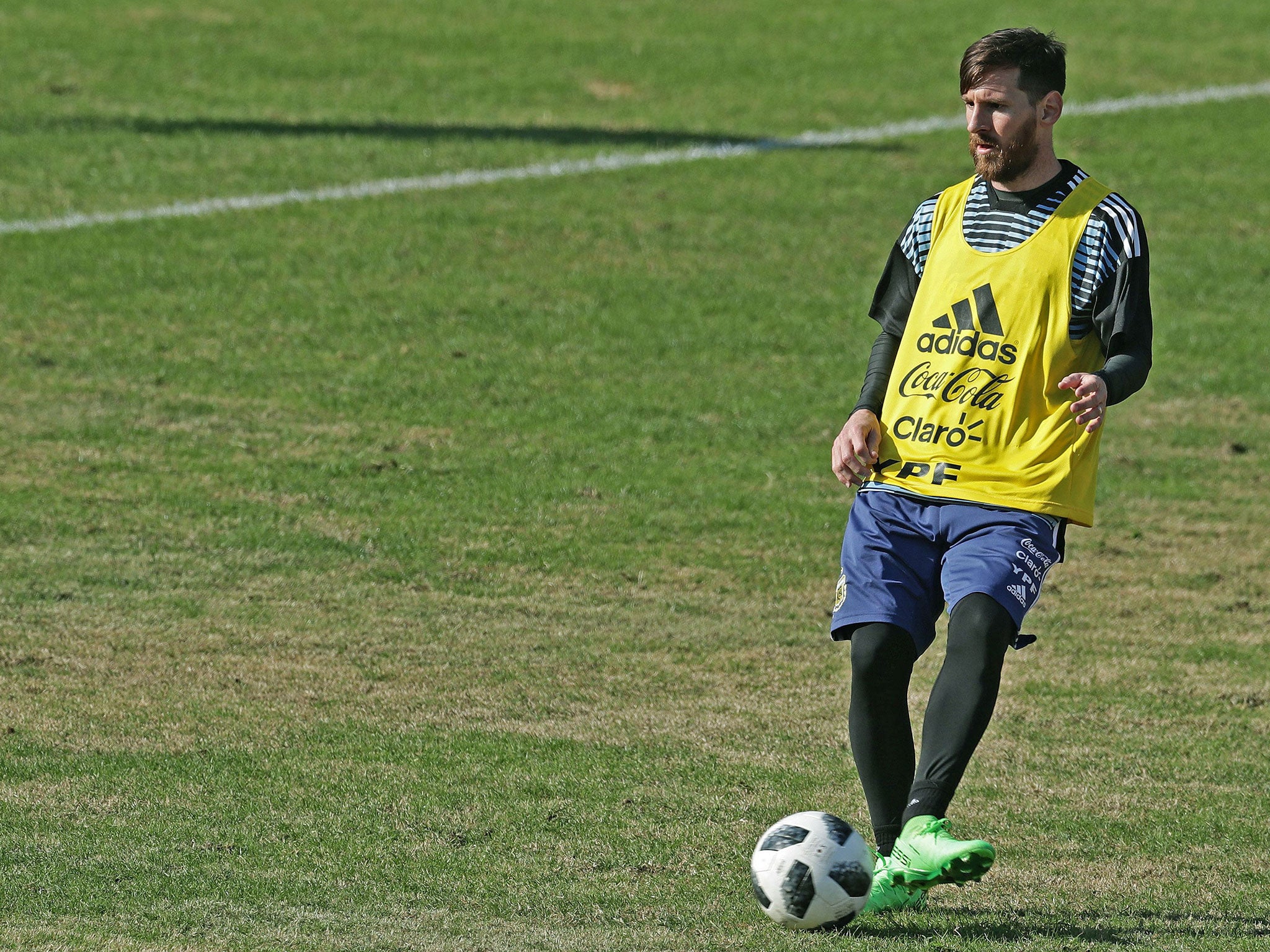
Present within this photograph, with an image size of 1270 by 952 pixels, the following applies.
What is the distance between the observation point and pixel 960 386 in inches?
199

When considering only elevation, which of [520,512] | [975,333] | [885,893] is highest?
[975,333]

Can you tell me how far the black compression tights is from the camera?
15.6 feet

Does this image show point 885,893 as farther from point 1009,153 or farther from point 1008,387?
point 1009,153

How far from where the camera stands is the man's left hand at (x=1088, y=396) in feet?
15.6

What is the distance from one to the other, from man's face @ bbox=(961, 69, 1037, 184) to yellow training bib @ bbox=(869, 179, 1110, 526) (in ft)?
0.58

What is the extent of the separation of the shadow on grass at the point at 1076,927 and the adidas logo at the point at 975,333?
1.51 metres

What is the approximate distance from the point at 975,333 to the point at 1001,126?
0.56m

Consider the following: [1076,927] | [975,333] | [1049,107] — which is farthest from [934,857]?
[1049,107]

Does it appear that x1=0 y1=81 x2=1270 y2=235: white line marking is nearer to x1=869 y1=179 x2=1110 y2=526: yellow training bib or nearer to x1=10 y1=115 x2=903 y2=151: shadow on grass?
x1=10 y1=115 x2=903 y2=151: shadow on grass

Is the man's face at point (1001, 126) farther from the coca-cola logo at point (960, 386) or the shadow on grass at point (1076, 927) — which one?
the shadow on grass at point (1076, 927)

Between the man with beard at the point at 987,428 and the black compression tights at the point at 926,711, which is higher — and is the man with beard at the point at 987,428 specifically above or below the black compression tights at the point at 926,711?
above

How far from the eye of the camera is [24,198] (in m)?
15.9

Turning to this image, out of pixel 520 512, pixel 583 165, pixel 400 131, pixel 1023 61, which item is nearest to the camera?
pixel 1023 61

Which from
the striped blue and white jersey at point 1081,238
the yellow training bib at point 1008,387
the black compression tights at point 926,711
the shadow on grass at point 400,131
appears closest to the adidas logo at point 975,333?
the yellow training bib at point 1008,387
